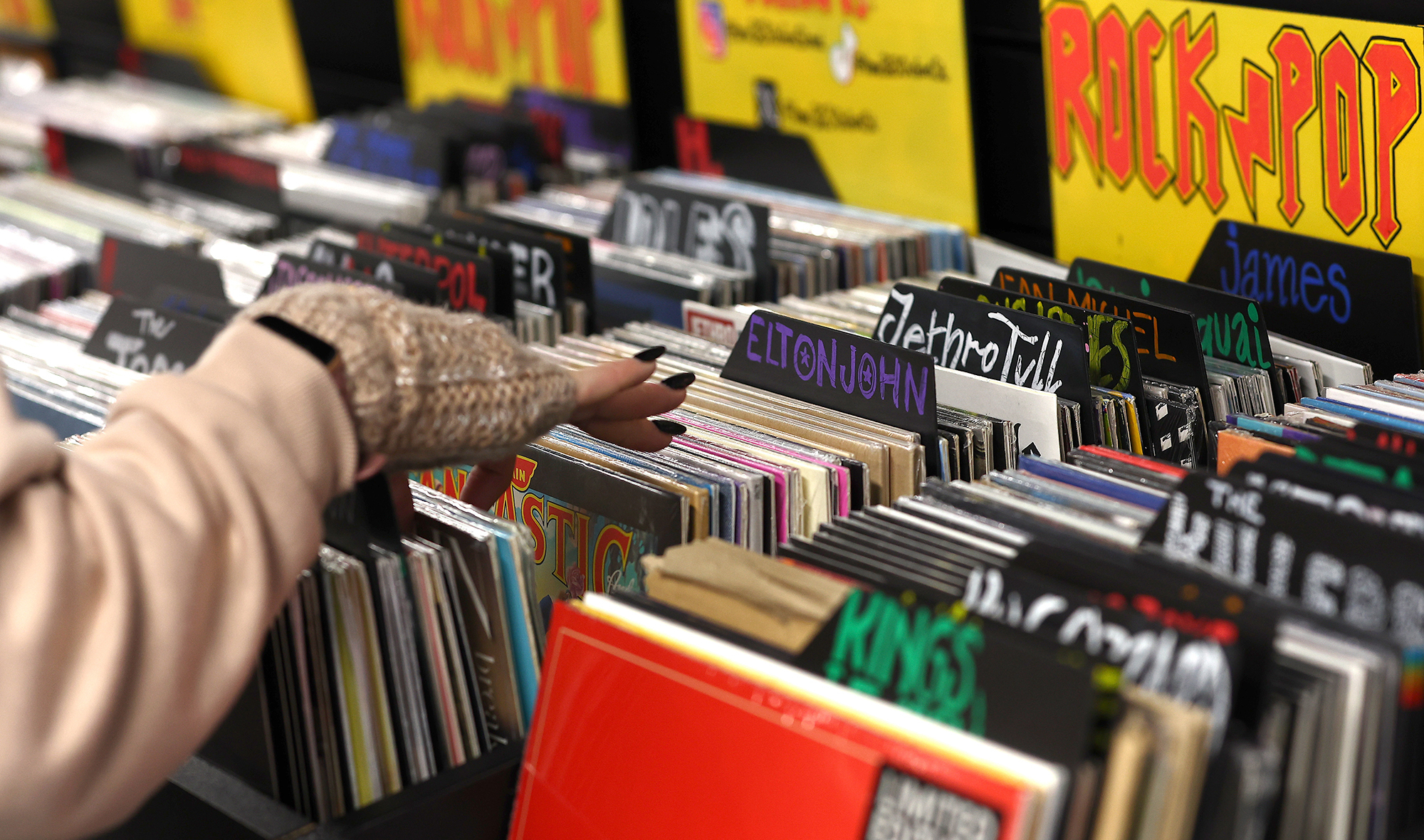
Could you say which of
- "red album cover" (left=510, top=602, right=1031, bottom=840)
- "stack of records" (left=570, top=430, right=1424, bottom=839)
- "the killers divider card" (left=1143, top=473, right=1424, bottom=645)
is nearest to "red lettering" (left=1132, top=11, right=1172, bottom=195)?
"stack of records" (left=570, top=430, right=1424, bottom=839)

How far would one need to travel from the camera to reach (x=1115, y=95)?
234 centimetres

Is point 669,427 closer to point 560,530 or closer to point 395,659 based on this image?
point 560,530

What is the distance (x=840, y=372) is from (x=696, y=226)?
0.90 m

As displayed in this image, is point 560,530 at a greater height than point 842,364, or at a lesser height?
lesser

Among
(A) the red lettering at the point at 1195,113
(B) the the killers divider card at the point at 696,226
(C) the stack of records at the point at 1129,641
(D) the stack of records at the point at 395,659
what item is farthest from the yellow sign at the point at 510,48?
(C) the stack of records at the point at 1129,641

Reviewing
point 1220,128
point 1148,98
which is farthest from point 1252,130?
point 1148,98

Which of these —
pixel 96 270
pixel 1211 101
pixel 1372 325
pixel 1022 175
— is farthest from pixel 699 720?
pixel 96 270

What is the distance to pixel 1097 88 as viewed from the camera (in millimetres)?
2367

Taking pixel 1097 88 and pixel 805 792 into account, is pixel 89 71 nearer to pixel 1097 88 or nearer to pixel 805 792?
pixel 1097 88

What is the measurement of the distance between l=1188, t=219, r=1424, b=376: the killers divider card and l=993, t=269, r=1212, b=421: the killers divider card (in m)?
0.33

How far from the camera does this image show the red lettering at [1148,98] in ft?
7.38

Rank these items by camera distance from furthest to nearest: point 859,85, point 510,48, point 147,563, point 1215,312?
point 510,48, point 859,85, point 1215,312, point 147,563

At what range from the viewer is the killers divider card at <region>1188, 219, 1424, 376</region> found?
1985 mm

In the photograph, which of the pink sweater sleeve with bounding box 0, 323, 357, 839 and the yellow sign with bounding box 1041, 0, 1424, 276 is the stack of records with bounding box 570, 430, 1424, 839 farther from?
the yellow sign with bounding box 1041, 0, 1424, 276
